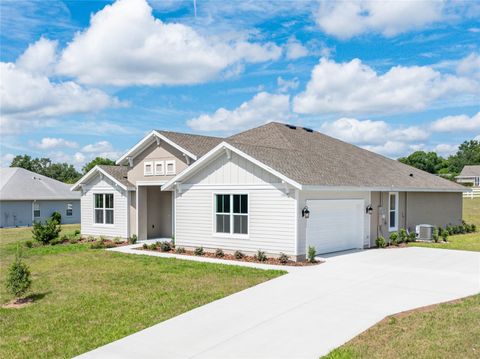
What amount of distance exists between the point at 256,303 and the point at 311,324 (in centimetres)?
183

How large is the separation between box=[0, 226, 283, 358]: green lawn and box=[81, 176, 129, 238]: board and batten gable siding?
16.6ft

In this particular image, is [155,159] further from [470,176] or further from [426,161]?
[426,161]

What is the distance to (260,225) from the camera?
15.8 m

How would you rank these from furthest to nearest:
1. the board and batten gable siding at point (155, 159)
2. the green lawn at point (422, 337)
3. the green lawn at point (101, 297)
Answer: the board and batten gable siding at point (155, 159)
the green lawn at point (101, 297)
the green lawn at point (422, 337)

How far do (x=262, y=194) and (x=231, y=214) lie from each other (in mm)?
1624

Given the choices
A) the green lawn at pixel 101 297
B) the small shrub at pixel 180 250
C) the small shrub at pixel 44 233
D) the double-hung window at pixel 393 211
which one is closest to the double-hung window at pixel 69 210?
the small shrub at pixel 44 233

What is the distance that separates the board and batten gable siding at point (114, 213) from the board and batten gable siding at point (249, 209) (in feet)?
15.7

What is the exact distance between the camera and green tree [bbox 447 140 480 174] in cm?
10794

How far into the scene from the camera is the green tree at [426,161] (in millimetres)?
103531

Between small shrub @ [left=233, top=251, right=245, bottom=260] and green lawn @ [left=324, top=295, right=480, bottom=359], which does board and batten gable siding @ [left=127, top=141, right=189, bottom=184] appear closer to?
small shrub @ [left=233, top=251, right=245, bottom=260]

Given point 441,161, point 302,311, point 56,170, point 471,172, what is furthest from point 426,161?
point 302,311

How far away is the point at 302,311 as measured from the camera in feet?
29.6

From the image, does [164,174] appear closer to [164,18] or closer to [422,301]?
[164,18]

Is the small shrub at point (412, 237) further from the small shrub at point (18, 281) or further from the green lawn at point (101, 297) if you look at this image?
the small shrub at point (18, 281)
